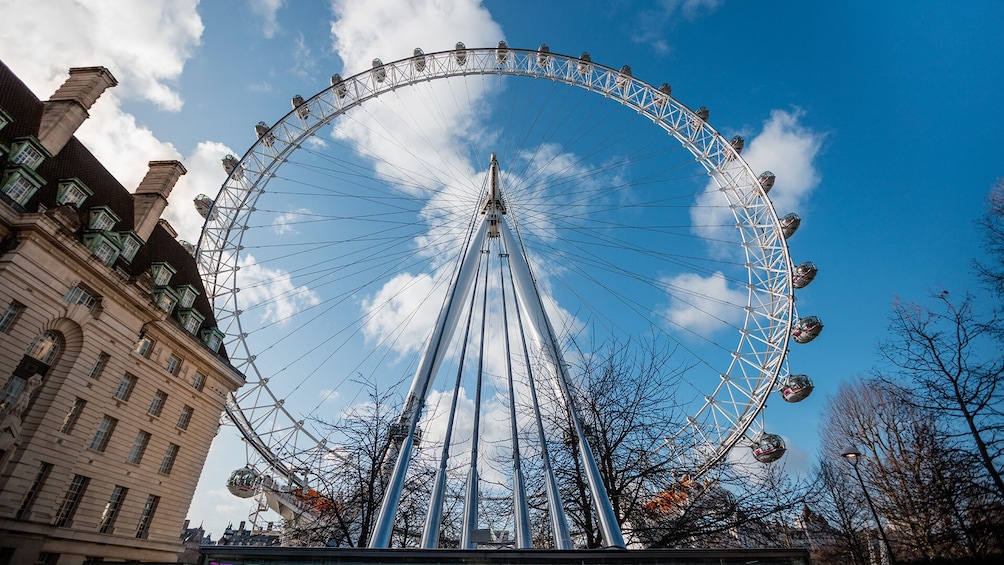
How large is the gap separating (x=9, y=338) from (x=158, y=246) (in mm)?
14982

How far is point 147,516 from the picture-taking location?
28719mm

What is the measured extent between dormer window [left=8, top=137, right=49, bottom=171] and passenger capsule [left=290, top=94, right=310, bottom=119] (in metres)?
14.9

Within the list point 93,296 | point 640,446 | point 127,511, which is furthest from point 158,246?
point 640,446

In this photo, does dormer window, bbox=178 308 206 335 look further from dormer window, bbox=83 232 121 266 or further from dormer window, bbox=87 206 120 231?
dormer window, bbox=87 206 120 231

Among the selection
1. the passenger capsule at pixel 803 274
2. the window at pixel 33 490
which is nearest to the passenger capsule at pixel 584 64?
the passenger capsule at pixel 803 274

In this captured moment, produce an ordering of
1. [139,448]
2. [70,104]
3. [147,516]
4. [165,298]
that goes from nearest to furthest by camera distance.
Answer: [70,104], [139,448], [147,516], [165,298]

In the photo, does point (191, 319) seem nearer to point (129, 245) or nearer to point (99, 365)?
point (129, 245)

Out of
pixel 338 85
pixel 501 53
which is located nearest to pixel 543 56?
pixel 501 53

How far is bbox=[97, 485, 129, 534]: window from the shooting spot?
25844 mm

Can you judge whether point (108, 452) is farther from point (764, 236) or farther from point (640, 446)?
point (764, 236)

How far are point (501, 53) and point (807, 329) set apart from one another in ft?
86.9

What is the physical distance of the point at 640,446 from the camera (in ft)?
58.0

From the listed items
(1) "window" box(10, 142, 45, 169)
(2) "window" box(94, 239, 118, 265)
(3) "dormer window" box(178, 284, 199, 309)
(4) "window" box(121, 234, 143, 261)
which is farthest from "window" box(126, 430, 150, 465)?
(1) "window" box(10, 142, 45, 169)

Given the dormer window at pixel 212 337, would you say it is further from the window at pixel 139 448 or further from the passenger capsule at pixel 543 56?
the passenger capsule at pixel 543 56
